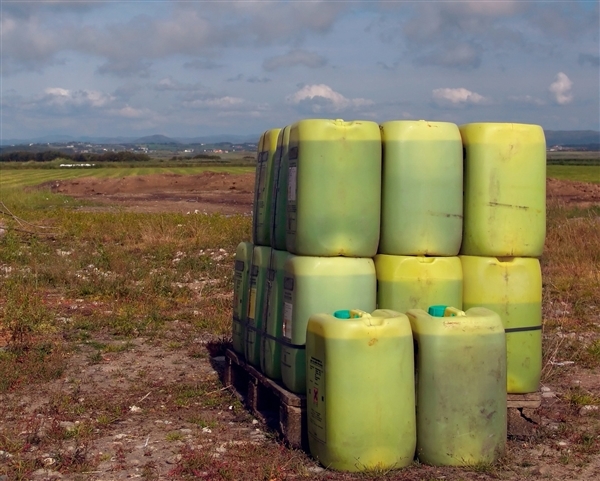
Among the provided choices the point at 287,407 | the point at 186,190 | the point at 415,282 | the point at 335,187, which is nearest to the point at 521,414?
the point at 415,282

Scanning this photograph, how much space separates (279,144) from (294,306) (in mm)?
1094

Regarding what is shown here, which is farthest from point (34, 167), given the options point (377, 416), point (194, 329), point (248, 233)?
point (377, 416)

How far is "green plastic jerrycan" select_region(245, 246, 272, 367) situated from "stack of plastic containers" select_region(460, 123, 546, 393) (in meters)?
1.23

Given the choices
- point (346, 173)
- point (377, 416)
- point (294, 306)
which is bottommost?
point (377, 416)

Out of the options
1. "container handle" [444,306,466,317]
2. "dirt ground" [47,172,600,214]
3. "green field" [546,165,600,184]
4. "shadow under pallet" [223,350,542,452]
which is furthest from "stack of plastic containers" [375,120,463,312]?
"green field" [546,165,600,184]

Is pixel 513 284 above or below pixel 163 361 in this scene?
above

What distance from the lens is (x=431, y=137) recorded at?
4.48 meters

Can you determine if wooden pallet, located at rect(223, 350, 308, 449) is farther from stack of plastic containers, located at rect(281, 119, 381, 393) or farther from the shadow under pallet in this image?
stack of plastic containers, located at rect(281, 119, 381, 393)

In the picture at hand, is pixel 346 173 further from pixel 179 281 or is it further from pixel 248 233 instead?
pixel 248 233

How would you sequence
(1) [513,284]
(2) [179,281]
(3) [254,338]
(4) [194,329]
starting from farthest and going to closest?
1. (2) [179,281]
2. (4) [194,329]
3. (3) [254,338]
4. (1) [513,284]

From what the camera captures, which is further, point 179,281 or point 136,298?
point 179,281

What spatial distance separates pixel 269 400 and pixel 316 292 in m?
1.05

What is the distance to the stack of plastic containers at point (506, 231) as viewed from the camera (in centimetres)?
462

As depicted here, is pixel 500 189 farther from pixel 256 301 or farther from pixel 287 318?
pixel 256 301
